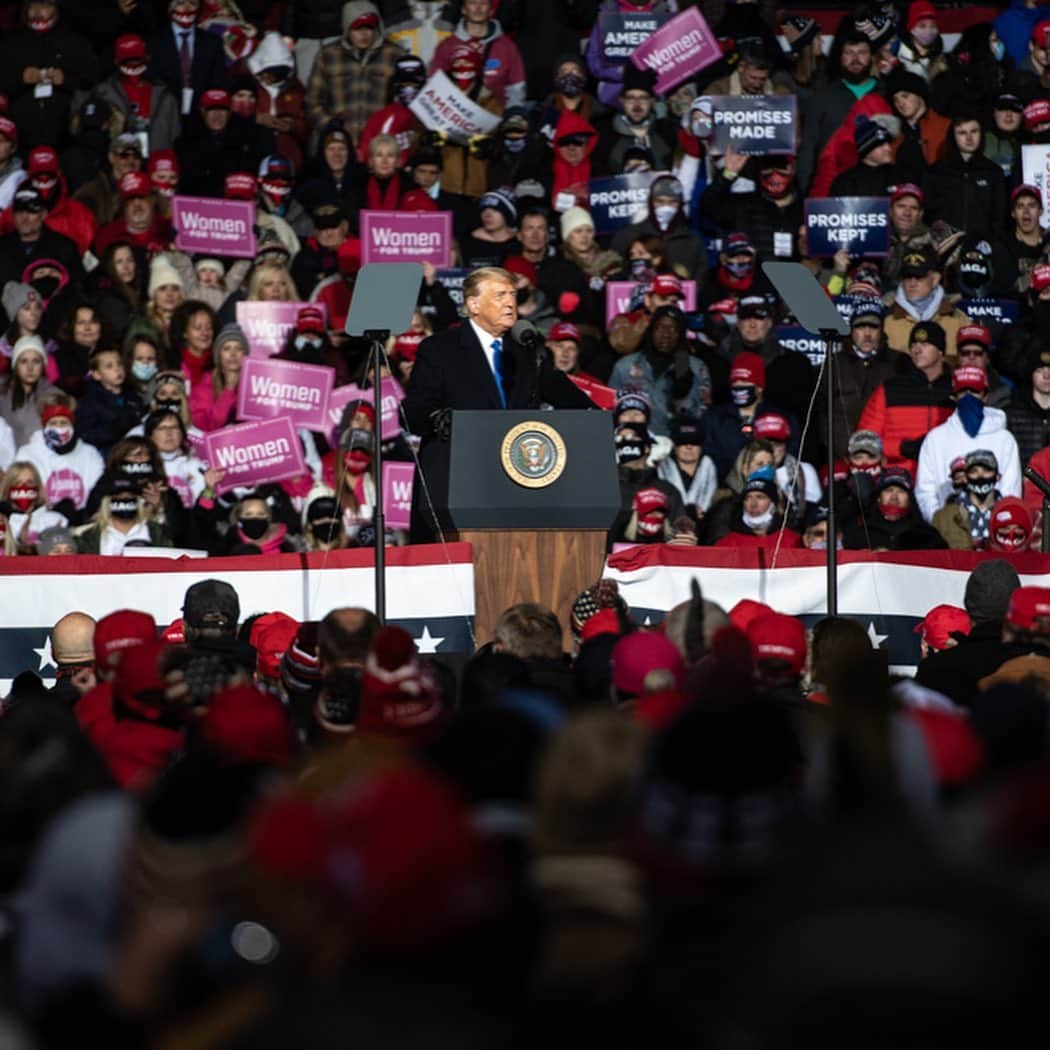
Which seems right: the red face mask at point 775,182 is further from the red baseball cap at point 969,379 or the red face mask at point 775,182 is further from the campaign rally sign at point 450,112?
the red baseball cap at point 969,379

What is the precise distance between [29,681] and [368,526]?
4.99m

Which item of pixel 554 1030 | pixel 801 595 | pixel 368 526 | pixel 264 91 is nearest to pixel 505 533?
pixel 801 595

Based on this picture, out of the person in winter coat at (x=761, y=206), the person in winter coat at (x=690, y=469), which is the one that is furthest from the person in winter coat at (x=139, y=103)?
the person in winter coat at (x=690, y=469)

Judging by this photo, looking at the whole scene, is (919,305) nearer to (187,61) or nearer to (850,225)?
(850,225)

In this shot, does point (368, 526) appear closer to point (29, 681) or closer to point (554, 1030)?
point (29, 681)

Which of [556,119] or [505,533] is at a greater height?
[556,119]

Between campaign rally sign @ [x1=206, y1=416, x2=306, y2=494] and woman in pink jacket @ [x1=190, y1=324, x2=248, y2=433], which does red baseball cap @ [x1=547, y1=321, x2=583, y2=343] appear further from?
woman in pink jacket @ [x1=190, y1=324, x2=248, y2=433]

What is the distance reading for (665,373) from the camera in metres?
14.0

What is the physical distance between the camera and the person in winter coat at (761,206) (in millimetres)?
15523

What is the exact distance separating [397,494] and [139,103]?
4694 millimetres

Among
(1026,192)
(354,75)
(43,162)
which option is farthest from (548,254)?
(43,162)

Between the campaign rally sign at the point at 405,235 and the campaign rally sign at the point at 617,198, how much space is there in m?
1.15

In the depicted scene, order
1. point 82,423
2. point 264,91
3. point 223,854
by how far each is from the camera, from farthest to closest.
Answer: point 264,91
point 82,423
point 223,854

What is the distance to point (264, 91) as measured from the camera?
16.4 metres
